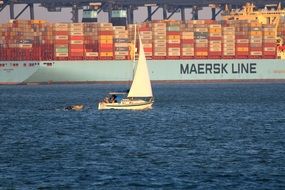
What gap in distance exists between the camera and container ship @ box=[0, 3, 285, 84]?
436ft

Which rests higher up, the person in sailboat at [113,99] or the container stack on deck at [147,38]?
the container stack on deck at [147,38]

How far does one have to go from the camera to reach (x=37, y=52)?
134000 millimetres

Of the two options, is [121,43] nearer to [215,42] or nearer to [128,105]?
[215,42]

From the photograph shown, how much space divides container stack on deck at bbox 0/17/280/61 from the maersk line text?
1269 mm

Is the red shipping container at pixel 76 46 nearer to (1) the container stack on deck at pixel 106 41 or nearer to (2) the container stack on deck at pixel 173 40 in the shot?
(1) the container stack on deck at pixel 106 41

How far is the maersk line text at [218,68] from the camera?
446ft

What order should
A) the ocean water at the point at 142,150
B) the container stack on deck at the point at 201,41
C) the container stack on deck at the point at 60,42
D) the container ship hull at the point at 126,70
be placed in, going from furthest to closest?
the container stack on deck at the point at 201,41 → the container ship hull at the point at 126,70 → the container stack on deck at the point at 60,42 → the ocean water at the point at 142,150

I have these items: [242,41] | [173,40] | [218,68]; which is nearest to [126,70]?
[173,40]

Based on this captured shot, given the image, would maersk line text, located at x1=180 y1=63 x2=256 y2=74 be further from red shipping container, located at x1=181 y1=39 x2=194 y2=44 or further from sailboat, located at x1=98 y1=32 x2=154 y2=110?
sailboat, located at x1=98 y1=32 x2=154 y2=110

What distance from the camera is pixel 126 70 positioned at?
135000 millimetres

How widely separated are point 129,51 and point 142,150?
92.1m

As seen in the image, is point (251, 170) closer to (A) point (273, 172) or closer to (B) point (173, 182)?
(A) point (273, 172)

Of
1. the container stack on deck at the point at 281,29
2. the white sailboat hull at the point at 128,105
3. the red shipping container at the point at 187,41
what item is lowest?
the white sailboat hull at the point at 128,105

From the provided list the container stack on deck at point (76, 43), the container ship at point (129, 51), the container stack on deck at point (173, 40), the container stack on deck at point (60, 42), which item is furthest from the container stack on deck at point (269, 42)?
the container stack on deck at point (60, 42)
